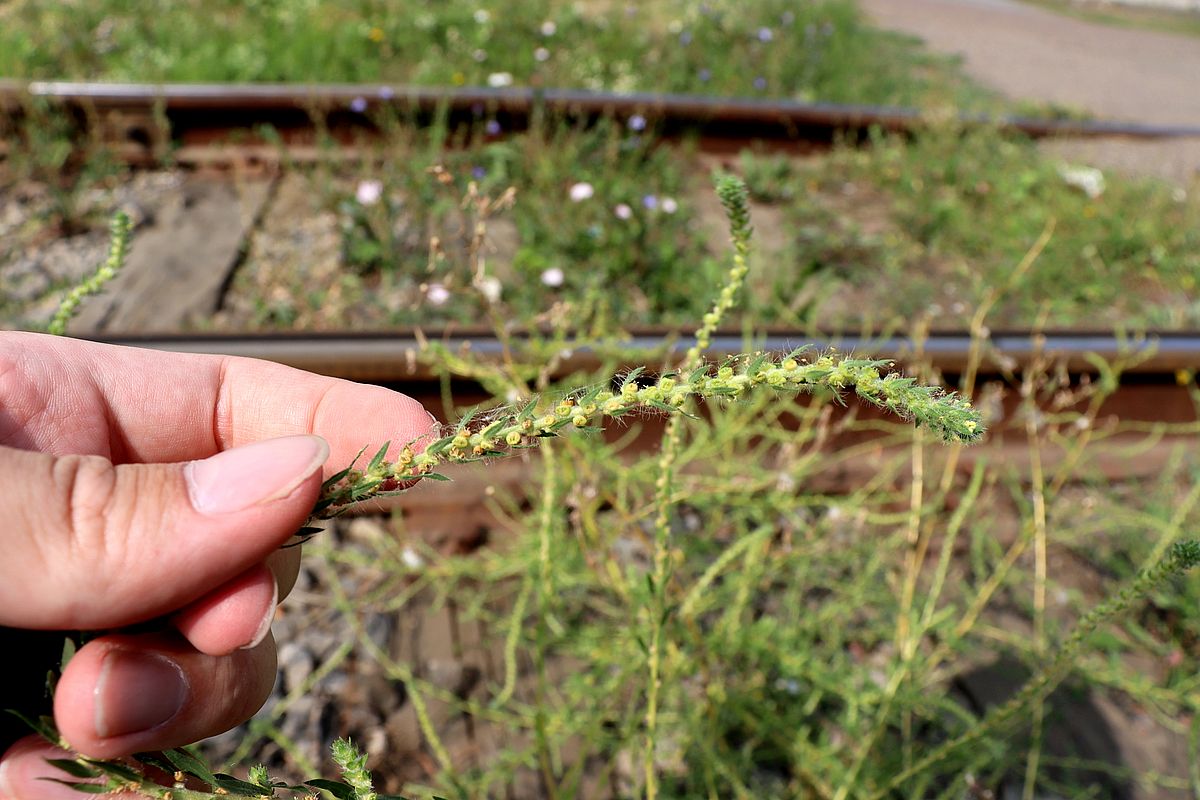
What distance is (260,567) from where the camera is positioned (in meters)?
1.15

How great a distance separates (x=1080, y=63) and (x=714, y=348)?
378 inches

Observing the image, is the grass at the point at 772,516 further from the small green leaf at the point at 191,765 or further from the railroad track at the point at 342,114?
the small green leaf at the point at 191,765

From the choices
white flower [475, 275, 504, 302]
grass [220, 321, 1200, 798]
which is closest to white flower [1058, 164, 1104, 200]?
grass [220, 321, 1200, 798]

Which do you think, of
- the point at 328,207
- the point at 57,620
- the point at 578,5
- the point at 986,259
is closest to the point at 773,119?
the point at 986,259

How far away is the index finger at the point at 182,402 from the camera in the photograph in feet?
4.26

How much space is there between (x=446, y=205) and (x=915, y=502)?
3161 millimetres

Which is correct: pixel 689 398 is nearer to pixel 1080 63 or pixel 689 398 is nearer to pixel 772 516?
pixel 772 516

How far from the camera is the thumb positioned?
95cm

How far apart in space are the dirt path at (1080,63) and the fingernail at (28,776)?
22.3ft

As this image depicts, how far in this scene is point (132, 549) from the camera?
0.99 metres

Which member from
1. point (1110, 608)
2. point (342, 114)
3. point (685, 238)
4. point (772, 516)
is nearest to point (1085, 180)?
point (685, 238)

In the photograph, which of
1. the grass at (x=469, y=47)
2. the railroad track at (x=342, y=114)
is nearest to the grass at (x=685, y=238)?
the railroad track at (x=342, y=114)

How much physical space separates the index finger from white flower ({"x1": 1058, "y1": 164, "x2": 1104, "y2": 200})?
5517 millimetres

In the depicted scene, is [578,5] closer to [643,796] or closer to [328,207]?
[328,207]
